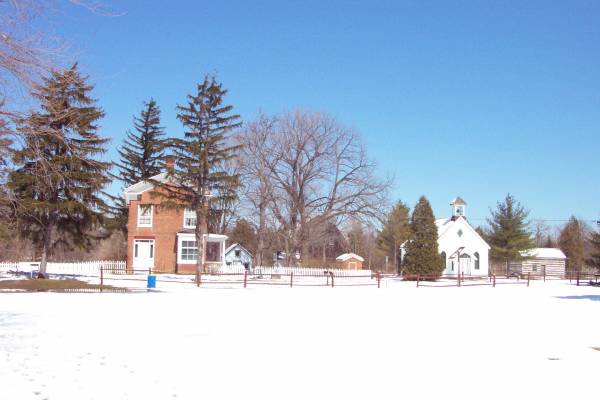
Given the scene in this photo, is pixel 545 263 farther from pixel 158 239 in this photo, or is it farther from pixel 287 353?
pixel 287 353

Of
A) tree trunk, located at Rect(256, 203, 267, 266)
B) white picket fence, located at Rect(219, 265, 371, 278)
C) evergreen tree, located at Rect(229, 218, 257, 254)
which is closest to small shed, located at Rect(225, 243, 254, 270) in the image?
evergreen tree, located at Rect(229, 218, 257, 254)

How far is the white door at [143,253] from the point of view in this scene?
Result: 44.9 metres

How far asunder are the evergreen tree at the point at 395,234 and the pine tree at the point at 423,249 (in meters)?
22.0

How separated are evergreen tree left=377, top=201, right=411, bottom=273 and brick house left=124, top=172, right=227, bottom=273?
27.9m

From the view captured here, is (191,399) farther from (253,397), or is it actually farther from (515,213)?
(515,213)

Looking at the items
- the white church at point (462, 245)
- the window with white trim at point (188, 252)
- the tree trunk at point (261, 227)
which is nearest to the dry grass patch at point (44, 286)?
the window with white trim at point (188, 252)

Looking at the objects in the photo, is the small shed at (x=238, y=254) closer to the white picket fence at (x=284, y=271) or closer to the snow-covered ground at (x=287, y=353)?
the white picket fence at (x=284, y=271)

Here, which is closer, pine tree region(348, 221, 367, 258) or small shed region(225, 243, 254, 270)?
small shed region(225, 243, 254, 270)

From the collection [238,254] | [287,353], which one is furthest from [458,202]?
[287,353]

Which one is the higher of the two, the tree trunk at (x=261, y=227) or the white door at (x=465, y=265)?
the tree trunk at (x=261, y=227)

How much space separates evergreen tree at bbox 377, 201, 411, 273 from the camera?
226 feet

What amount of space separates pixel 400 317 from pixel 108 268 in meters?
29.7

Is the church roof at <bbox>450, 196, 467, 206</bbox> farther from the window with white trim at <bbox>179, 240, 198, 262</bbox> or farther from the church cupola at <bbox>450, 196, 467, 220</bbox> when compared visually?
the window with white trim at <bbox>179, 240, 198, 262</bbox>

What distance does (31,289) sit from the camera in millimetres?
26812
